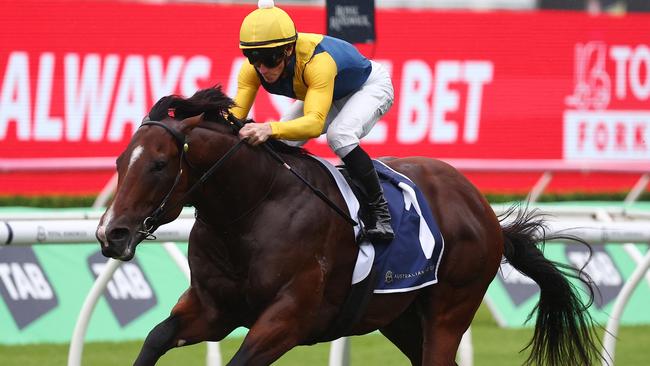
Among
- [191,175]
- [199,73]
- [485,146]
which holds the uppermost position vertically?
[191,175]

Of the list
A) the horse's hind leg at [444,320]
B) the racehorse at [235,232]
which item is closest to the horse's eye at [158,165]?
the racehorse at [235,232]

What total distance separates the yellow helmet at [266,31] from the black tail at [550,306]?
163 cm

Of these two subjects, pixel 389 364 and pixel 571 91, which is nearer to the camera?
pixel 389 364

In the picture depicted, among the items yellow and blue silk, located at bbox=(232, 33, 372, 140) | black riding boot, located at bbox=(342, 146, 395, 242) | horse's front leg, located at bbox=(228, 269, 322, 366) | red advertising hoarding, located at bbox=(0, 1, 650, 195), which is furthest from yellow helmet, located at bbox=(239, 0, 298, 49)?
red advertising hoarding, located at bbox=(0, 1, 650, 195)

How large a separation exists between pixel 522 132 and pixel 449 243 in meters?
9.52

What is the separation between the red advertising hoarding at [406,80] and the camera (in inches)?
502

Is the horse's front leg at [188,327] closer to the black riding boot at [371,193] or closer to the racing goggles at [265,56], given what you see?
the black riding boot at [371,193]

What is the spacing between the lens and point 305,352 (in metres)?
7.19

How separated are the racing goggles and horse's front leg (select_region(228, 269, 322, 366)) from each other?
75cm

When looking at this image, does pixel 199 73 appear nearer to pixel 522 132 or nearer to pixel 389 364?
pixel 522 132

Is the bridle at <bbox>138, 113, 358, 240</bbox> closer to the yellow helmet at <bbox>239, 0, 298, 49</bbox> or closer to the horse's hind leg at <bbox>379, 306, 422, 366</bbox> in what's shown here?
the yellow helmet at <bbox>239, 0, 298, 49</bbox>

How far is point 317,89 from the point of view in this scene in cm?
443

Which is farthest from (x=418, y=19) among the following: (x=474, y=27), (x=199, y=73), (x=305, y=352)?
(x=305, y=352)

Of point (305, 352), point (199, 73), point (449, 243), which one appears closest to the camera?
point (449, 243)
